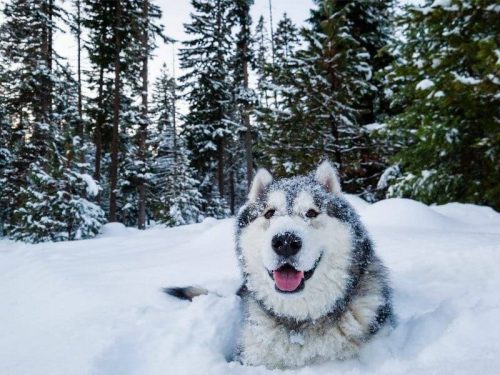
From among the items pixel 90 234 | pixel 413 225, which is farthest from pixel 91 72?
pixel 413 225

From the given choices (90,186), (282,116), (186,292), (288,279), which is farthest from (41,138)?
(288,279)

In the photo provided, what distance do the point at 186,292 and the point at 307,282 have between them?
1.49m

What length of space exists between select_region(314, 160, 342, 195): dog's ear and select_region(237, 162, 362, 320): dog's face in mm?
12

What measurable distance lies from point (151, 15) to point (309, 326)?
70.8ft

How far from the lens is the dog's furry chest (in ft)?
7.79

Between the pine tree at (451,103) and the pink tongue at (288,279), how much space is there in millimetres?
4480

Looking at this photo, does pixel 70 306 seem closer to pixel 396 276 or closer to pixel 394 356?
pixel 394 356

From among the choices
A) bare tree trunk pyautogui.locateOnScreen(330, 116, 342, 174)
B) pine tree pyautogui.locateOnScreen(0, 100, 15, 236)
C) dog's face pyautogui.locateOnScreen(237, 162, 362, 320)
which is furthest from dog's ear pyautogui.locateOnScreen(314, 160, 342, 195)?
pine tree pyautogui.locateOnScreen(0, 100, 15, 236)

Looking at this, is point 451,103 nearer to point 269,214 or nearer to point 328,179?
point 328,179

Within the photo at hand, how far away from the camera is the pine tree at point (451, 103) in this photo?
18.2 feet

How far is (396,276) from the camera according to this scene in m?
3.70

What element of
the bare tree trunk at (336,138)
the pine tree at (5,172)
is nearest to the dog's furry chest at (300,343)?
the bare tree trunk at (336,138)

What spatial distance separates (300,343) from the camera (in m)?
2.42

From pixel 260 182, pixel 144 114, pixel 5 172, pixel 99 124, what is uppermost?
pixel 144 114
